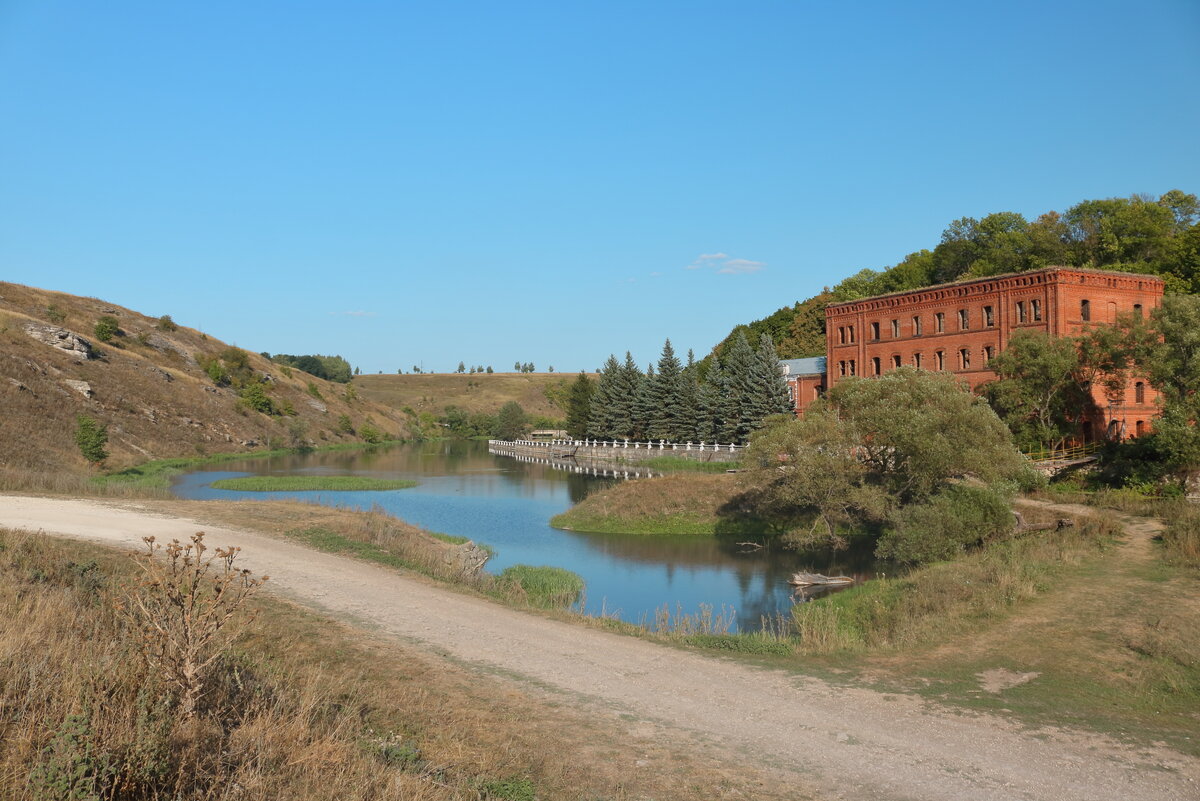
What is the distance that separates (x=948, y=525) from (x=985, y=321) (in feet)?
89.7

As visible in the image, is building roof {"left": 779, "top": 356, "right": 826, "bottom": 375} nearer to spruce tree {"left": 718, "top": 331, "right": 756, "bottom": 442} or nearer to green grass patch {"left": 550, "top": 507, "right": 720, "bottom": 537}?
spruce tree {"left": 718, "top": 331, "right": 756, "bottom": 442}

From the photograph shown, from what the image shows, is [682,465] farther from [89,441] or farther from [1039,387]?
[89,441]

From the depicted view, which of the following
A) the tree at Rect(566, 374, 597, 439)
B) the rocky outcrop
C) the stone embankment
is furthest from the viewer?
the tree at Rect(566, 374, 597, 439)

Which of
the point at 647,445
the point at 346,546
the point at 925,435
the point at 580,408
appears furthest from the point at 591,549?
the point at 580,408

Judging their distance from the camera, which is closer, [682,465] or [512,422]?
[682,465]

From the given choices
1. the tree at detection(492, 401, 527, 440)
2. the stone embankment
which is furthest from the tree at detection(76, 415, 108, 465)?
the tree at detection(492, 401, 527, 440)

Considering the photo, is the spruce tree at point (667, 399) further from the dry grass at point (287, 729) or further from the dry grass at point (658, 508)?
the dry grass at point (287, 729)

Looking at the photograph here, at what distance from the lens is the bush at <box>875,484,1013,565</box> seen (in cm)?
2572

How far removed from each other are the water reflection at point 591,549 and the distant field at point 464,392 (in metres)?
98.9

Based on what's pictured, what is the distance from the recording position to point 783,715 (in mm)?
10469

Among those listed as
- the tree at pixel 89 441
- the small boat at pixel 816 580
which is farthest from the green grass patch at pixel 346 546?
the tree at pixel 89 441

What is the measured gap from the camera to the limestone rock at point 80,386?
62656 mm

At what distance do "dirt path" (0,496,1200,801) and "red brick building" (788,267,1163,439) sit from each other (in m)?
36.1

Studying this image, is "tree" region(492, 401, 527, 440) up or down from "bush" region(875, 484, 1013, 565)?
up
